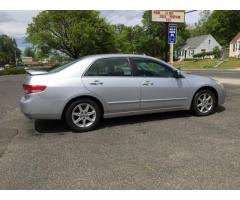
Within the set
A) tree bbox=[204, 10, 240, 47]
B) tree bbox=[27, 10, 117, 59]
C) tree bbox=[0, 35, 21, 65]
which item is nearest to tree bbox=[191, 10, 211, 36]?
tree bbox=[204, 10, 240, 47]

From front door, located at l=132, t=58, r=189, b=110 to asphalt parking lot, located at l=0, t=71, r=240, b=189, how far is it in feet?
1.25

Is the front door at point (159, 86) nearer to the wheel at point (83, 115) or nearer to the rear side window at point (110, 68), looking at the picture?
the rear side window at point (110, 68)

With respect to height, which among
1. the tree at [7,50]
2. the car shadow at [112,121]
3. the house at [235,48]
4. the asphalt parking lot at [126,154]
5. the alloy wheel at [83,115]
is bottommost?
the asphalt parking lot at [126,154]

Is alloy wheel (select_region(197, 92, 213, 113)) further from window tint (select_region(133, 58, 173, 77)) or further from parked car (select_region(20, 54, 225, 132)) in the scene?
window tint (select_region(133, 58, 173, 77))

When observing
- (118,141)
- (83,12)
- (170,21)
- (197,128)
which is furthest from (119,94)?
(83,12)

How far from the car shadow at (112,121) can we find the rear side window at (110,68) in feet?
3.60

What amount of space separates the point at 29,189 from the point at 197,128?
3415mm

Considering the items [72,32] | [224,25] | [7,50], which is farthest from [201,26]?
[7,50]

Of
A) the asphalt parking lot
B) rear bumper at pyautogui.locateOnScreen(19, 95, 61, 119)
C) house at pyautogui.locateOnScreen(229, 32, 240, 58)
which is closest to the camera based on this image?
the asphalt parking lot

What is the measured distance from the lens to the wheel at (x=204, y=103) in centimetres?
625

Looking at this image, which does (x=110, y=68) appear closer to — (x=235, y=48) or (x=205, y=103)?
(x=205, y=103)

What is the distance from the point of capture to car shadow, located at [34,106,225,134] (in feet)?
18.2

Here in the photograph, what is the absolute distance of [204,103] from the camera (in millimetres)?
6340

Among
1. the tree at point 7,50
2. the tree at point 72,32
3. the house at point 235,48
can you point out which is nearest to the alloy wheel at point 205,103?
the tree at point 72,32
